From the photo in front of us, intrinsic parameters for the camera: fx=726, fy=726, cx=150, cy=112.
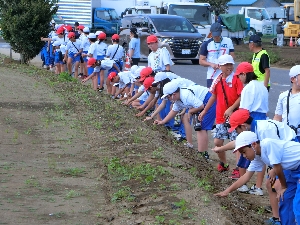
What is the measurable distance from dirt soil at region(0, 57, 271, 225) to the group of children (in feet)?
1.19

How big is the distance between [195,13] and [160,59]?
21.6 metres

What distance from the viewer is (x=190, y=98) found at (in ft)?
35.7

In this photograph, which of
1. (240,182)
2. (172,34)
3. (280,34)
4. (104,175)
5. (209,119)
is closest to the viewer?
(240,182)

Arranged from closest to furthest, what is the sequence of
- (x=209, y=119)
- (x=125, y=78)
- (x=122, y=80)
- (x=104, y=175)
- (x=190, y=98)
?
(x=104, y=175), (x=190, y=98), (x=209, y=119), (x=125, y=78), (x=122, y=80)

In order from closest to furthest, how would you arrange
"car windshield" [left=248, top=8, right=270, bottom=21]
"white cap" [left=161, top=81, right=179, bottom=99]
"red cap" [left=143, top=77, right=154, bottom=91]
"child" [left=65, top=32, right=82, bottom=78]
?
"white cap" [left=161, top=81, right=179, bottom=99] < "red cap" [left=143, top=77, right=154, bottom=91] < "child" [left=65, top=32, right=82, bottom=78] < "car windshield" [left=248, top=8, right=270, bottom=21]

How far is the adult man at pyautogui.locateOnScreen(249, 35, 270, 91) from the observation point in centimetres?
1124

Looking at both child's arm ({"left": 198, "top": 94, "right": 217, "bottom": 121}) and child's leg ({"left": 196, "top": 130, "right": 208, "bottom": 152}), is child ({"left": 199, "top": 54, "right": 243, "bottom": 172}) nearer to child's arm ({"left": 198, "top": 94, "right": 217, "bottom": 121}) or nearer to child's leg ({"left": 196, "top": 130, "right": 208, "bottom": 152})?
child's arm ({"left": 198, "top": 94, "right": 217, "bottom": 121})

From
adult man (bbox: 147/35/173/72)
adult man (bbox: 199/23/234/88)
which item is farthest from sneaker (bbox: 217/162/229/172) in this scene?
adult man (bbox: 147/35/173/72)

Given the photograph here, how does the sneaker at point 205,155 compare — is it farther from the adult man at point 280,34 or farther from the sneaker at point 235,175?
the adult man at point 280,34

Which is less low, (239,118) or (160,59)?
(160,59)

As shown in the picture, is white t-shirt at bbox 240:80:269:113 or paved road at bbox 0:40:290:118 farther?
paved road at bbox 0:40:290:118

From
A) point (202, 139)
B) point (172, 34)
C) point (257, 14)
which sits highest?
point (257, 14)

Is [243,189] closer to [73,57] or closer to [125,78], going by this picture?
[125,78]

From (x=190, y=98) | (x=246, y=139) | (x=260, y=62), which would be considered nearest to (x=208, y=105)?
(x=190, y=98)
